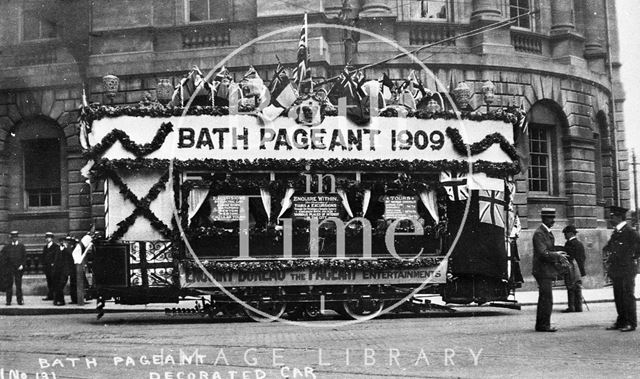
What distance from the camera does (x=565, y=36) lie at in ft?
82.1

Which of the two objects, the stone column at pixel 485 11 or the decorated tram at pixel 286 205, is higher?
the stone column at pixel 485 11

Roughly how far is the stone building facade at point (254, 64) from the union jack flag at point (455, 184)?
7.53 meters

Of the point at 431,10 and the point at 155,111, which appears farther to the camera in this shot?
the point at 431,10

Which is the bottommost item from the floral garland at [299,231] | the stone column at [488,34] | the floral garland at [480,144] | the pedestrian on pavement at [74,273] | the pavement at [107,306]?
the pavement at [107,306]

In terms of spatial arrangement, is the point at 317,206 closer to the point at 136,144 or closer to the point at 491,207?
the point at 491,207

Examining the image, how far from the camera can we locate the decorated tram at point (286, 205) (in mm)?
13812

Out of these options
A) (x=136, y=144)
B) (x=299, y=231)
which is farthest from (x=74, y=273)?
(x=299, y=231)

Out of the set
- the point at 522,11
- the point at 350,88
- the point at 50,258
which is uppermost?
the point at 522,11

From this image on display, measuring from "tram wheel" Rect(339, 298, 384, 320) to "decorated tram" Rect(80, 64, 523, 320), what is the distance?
3 centimetres

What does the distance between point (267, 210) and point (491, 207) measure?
4.01m

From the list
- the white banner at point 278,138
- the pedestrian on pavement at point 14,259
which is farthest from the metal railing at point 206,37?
the white banner at point 278,138

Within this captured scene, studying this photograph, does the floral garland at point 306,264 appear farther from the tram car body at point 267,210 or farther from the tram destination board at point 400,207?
the tram destination board at point 400,207

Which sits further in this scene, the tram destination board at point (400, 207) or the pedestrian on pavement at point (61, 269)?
the pedestrian on pavement at point (61, 269)

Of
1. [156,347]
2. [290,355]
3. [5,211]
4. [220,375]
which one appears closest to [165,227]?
[156,347]
